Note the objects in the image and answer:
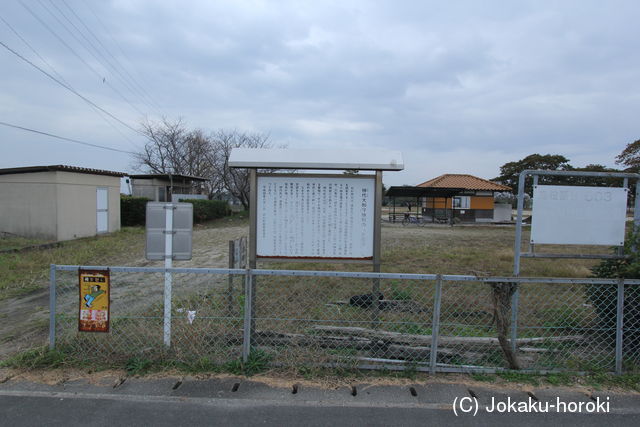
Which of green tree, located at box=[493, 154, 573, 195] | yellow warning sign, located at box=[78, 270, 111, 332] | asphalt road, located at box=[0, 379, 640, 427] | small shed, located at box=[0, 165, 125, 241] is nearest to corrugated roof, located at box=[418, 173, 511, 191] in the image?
green tree, located at box=[493, 154, 573, 195]

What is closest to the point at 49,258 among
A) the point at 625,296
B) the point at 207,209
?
the point at 625,296

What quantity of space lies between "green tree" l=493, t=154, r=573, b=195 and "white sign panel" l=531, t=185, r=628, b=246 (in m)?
36.6

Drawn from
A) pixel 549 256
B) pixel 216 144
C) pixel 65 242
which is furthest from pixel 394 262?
pixel 216 144

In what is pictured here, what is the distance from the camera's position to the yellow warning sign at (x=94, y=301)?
3098 mm

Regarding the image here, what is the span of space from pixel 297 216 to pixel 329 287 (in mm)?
2410

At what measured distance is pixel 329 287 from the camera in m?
5.80

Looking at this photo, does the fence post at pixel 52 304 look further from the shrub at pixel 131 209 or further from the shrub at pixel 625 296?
the shrub at pixel 131 209

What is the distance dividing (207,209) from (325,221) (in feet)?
61.8

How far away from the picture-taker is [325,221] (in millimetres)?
3703

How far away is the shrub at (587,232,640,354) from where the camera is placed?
3.27 meters

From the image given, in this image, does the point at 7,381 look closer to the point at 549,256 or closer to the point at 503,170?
the point at 549,256

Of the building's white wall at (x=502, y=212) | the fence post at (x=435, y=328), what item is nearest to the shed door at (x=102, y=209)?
the fence post at (x=435, y=328)

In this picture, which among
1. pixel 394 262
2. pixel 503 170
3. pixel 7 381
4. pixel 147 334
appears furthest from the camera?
pixel 503 170

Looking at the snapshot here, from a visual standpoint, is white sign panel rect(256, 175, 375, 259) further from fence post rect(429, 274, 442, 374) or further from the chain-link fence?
fence post rect(429, 274, 442, 374)
